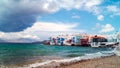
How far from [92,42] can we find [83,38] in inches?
147

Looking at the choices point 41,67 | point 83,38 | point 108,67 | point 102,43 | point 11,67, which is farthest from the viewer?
point 83,38

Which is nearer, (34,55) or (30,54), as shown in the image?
(34,55)

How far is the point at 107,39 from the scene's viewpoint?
65562 mm

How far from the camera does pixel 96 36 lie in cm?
6838

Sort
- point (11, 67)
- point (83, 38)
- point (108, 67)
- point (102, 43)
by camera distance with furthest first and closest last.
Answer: point (83, 38)
point (102, 43)
point (11, 67)
point (108, 67)

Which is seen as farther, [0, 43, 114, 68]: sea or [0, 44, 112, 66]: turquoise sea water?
[0, 44, 112, 66]: turquoise sea water

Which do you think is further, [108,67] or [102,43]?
[102,43]

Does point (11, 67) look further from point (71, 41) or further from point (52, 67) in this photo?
point (71, 41)

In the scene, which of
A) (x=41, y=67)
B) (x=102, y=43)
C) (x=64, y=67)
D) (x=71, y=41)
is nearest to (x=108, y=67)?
(x=64, y=67)

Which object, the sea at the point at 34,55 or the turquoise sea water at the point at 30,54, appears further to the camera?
the turquoise sea water at the point at 30,54

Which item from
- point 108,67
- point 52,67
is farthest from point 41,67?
point 108,67

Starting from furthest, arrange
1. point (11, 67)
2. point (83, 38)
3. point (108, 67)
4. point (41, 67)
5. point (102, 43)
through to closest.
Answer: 1. point (83, 38)
2. point (102, 43)
3. point (11, 67)
4. point (41, 67)
5. point (108, 67)

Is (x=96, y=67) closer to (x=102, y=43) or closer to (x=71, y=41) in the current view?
(x=102, y=43)

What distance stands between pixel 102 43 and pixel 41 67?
52589 millimetres
